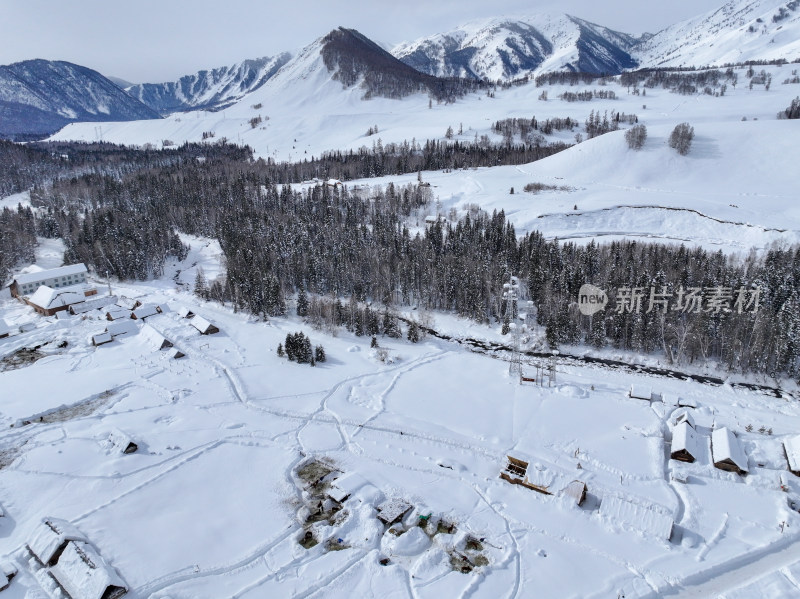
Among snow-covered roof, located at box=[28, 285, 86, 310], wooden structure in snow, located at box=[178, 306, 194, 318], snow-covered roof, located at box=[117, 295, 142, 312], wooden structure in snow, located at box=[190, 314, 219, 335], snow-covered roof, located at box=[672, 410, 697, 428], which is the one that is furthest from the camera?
snow-covered roof, located at box=[117, 295, 142, 312]

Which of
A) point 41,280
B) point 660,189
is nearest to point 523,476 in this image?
point 41,280

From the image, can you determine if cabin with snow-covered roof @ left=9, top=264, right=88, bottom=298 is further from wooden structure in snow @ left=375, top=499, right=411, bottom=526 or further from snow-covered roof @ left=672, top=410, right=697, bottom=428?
snow-covered roof @ left=672, top=410, right=697, bottom=428

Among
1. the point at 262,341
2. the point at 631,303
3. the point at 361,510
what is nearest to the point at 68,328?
the point at 262,341

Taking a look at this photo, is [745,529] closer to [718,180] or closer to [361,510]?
[361,510]

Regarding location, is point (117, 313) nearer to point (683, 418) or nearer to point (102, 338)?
point (102, 338)

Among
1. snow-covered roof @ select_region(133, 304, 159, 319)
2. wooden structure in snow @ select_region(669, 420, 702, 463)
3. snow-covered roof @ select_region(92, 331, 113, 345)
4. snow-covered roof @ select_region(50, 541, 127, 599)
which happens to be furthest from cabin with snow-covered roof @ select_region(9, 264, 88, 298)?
wooden structure in snow @ select_region(669, 420, 702, 463)

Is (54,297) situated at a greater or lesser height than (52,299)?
greater
